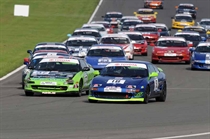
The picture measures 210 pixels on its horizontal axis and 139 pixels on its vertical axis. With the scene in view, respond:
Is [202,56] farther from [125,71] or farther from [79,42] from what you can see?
[125,71]

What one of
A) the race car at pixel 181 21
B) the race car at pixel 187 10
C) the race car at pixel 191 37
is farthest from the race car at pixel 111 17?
the race car at pixel 191 37

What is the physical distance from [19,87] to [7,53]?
689 inches

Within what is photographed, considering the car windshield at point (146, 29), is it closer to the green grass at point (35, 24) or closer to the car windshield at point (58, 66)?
the green grass at point (35, 24)

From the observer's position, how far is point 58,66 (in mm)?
24969

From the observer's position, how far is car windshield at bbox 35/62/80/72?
24750mm

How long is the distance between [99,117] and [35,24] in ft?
176

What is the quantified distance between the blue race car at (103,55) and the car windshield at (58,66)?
8.13 metres

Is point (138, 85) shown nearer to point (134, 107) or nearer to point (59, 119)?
point (134, 107)

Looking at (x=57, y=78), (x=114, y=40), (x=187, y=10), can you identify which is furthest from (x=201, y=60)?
(x=187, y=10)

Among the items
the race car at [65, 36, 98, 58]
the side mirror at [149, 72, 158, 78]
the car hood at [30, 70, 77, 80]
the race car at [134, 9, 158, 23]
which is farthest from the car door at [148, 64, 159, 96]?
the race car at [134, 9, 158, 23]

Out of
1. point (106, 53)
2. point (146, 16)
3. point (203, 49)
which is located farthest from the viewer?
point (146, 16)

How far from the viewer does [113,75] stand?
22.6 meters

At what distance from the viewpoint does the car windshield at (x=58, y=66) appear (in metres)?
24.8

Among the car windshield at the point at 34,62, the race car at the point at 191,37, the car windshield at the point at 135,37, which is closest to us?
the car windshield at the point at 34,62
